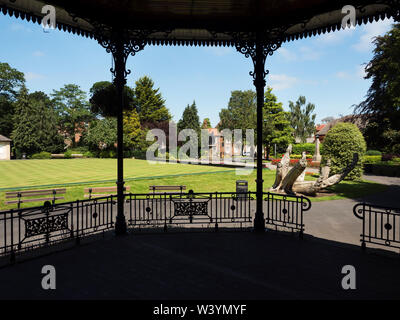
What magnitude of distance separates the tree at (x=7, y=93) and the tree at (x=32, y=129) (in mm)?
7542

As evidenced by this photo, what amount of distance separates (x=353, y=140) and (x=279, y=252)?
20.4m

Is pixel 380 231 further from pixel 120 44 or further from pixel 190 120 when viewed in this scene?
pixel 190 120

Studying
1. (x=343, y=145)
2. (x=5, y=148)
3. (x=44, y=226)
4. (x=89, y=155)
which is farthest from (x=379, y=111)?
(x=5, y=148)

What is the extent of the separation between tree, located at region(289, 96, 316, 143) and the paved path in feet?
201

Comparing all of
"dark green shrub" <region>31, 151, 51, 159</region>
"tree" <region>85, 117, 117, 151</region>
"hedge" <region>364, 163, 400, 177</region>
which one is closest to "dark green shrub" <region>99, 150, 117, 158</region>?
"tree" <region>85, 117, 117, 151</region>

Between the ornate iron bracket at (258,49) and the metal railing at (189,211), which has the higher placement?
the ornate iron bracket at (258,49)

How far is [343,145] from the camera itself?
2283 centimetres

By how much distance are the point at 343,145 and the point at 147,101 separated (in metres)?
59.8

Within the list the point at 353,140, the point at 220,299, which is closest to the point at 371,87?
the point at 353,140

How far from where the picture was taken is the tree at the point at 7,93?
6034 centimetres

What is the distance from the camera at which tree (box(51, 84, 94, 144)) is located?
239 feet

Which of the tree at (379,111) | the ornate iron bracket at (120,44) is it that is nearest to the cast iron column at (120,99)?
the ornate iron bracket at (120,44)

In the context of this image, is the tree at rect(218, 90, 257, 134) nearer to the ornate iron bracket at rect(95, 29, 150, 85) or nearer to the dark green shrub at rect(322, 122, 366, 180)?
the dark green shrub at rect(322, 122, 366, 180)

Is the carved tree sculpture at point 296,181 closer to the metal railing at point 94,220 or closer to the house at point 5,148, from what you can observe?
the metal railing at point 94,220
